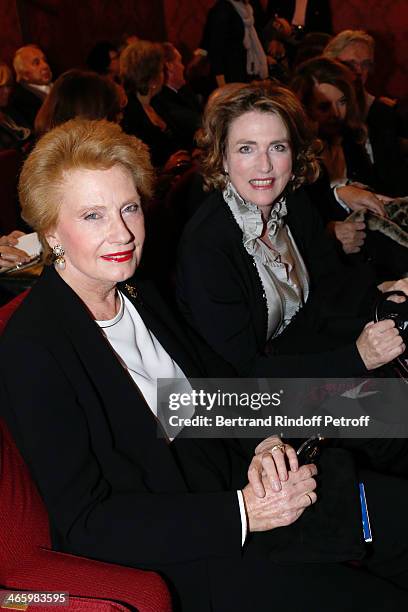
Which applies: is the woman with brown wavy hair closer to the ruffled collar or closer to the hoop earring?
the ruffled collar

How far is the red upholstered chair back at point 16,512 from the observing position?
1.24 metres

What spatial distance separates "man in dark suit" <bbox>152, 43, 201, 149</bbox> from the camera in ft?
16.1

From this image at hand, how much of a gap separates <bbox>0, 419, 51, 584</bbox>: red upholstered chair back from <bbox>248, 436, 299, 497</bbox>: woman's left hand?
440 millimetres

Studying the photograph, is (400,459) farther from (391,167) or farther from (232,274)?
(391,167)

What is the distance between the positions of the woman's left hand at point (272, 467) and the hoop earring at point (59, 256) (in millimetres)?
619

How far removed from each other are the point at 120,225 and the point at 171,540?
0.68 meters

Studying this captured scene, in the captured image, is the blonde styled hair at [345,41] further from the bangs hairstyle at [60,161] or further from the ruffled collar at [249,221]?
the bangs hairstyle at [60,161]

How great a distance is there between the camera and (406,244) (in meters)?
2.54

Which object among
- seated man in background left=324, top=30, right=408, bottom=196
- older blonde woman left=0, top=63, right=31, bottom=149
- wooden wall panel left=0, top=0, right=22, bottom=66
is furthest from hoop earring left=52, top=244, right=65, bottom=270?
wooden wall panel left=0, top=0, right=22, bottom=66

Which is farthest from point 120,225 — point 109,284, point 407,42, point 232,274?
point 407,42

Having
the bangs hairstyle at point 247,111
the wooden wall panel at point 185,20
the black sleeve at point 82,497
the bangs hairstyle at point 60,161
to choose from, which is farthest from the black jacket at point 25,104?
the wooden wall panel at point 185,20

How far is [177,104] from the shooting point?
201 inches

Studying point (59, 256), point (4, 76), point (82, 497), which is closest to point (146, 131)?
point (4, 76)

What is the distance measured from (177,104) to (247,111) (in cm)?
321
